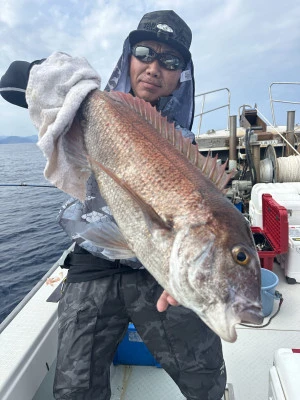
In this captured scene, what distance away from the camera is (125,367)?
352cm

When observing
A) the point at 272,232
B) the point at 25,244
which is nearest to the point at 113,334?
the point at 272,232

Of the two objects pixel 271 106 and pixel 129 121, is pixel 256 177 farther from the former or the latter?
pixel 129 121

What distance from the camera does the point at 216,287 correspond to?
135 cm

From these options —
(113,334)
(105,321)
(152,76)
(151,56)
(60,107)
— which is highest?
(151,56)

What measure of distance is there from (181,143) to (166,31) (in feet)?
4.13

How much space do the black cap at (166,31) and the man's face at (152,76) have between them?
0.16 ft

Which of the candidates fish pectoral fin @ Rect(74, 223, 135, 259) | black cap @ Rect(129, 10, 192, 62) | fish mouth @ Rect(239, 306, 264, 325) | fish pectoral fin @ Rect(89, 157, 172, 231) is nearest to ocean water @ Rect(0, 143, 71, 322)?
black cap @ Rect(129, 10, 192, 62)

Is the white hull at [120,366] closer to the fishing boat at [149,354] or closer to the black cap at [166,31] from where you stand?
the fishing boat at [149,354]

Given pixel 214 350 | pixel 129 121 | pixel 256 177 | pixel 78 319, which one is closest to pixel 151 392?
pixel 214 350

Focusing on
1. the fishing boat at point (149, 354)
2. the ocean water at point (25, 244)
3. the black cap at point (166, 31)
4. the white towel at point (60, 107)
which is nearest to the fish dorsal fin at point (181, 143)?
the fishing boat at point (149, 354)

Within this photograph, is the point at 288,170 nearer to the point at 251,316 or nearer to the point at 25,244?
the point at 251,316

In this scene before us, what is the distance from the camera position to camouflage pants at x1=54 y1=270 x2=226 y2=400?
87.8 inches

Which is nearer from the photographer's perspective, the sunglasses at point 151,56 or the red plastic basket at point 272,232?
the sunglasses at point 151,56

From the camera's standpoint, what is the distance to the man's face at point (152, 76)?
96.6 inches
